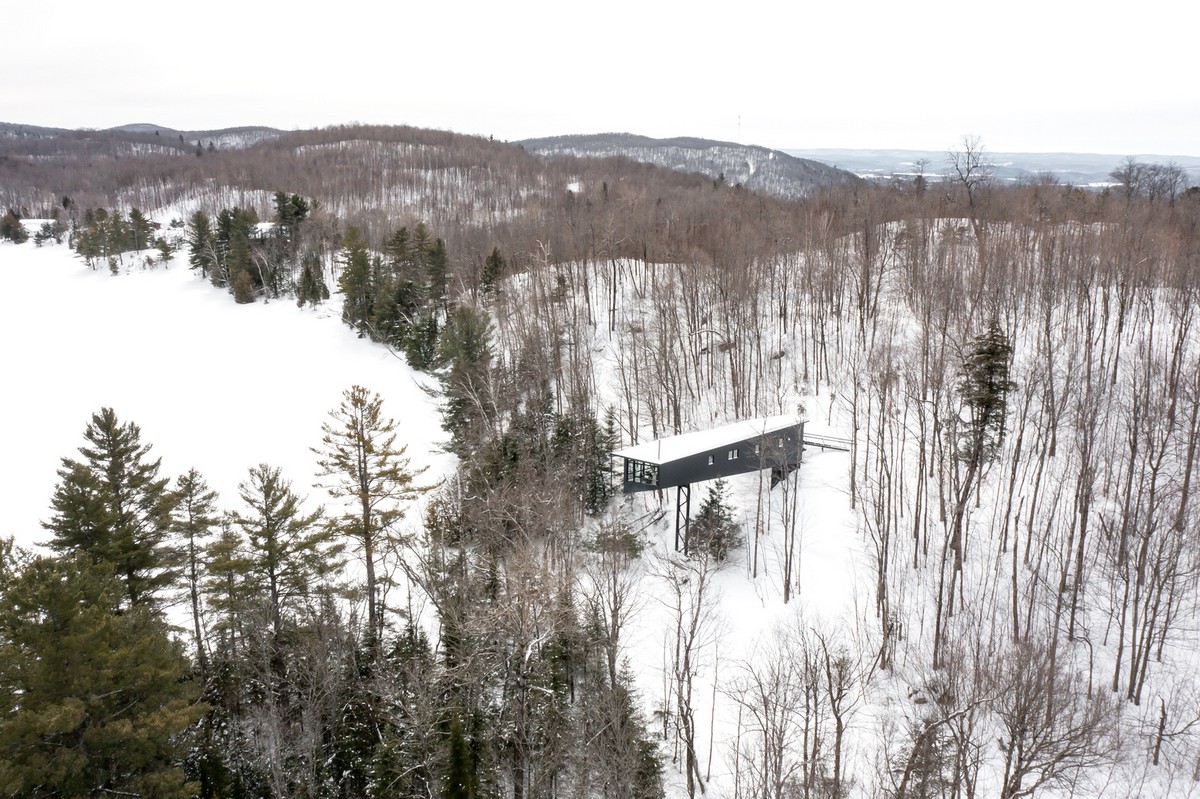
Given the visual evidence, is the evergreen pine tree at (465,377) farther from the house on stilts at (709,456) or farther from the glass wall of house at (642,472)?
the house on stilts at (709,456)

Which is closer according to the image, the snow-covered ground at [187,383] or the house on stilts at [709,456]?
the house on stilts at [709,456]

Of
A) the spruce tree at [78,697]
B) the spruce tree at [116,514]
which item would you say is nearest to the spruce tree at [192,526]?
the spruce tree at [116,514]

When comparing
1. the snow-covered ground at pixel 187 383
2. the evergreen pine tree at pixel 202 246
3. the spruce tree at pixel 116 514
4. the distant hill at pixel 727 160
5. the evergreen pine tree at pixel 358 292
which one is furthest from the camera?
the distant hill at pixel 727 160

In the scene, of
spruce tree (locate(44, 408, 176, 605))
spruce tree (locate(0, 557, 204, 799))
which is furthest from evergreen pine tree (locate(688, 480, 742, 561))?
spruce tree (locate(44, 408, 176, 605))

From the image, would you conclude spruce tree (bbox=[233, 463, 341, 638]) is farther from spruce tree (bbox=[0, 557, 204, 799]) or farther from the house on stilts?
the house on stilts

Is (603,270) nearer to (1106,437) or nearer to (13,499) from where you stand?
(1106,437)

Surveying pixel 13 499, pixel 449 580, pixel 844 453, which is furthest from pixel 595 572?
pixel 13 499
